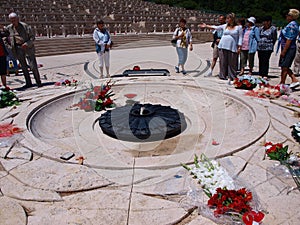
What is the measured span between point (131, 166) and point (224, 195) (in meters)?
1.06

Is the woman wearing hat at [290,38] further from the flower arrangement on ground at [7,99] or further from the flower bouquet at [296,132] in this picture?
the flower arrangement on ground at [7,99]

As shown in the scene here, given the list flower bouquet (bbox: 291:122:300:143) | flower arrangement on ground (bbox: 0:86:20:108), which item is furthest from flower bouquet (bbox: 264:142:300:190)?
flower arrangement on ground (bbox: 0:86:20:108)

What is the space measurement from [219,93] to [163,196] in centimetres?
348

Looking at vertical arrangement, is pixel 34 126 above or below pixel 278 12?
below

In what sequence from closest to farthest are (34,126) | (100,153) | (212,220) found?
(212,220), (100,153), (34,126)

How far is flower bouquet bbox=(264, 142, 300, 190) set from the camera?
284 centimetres

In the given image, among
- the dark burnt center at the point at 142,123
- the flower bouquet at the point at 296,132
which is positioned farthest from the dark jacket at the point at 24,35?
the flower bouquet at the point at 296,132

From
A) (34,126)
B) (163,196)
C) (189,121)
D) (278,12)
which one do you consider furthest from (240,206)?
(278,12)

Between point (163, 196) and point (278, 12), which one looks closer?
point (163, 196)

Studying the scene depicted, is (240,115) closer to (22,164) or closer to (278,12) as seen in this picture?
(22,164)

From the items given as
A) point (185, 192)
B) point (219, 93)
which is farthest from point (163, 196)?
point (219, 93)

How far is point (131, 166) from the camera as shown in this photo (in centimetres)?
296

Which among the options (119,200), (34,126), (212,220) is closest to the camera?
(212,220)

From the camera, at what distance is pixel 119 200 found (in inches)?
96.8
